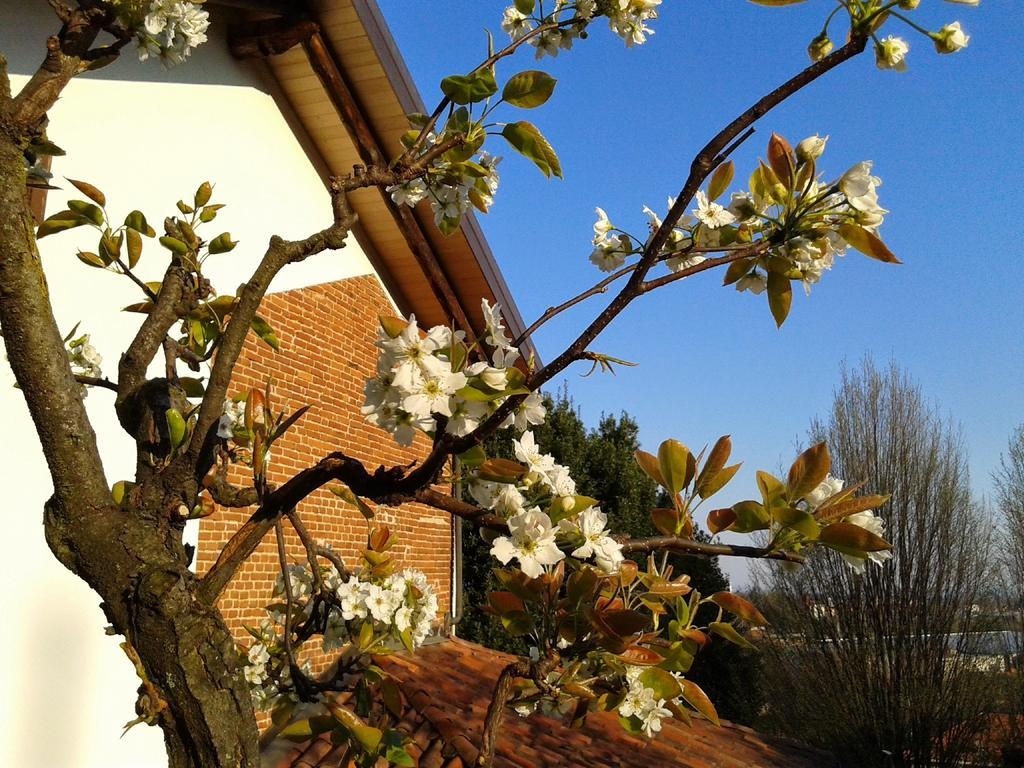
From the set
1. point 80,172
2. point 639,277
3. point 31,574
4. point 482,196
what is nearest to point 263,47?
point 80,172

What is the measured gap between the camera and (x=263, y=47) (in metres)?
4.25

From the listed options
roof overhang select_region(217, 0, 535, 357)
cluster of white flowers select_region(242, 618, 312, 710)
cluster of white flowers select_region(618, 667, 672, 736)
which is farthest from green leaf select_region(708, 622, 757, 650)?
roof overhang select_region(217, 0, 535, 357)

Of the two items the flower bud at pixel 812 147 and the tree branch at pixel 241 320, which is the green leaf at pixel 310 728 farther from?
the flower bud at pixel 812 147

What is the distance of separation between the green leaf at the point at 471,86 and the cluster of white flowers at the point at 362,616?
77cm

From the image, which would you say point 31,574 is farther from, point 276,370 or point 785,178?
point 785,178

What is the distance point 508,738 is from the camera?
3.40m

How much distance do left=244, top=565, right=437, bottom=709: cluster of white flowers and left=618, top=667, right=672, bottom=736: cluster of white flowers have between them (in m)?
0.35

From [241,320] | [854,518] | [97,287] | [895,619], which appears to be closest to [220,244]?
[241,320]

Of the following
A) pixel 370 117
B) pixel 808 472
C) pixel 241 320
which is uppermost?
pixel 370 117

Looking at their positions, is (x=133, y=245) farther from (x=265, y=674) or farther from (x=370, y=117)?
(x=370, y=117)

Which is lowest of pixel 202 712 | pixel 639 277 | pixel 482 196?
pixel 202 712

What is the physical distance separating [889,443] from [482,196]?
11780 mm

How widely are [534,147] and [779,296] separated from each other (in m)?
0.43

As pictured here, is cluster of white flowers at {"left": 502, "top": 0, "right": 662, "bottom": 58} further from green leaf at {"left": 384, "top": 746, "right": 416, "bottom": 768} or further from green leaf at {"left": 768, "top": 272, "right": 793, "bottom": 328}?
green leaf at {"left": 384, "top": 746, "right": 416, "bottom": 768}
